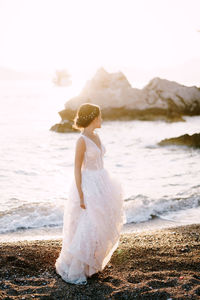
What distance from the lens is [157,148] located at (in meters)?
17.7

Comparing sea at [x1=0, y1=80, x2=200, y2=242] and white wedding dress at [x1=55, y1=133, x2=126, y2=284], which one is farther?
sea at [x1=0, y1=80, x2=200, y2=242]

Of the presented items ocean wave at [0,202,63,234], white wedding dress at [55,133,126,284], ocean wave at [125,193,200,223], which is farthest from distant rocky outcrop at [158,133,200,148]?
white wedding dress at [55,133,126,284]

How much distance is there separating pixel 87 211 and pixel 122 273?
0.99m

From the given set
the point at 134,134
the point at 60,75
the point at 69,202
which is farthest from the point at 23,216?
the point at 60,75

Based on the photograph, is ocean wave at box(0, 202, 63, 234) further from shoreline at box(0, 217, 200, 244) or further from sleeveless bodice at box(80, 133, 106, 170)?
sleeveless bodice at box(80, 133, 106, 170)

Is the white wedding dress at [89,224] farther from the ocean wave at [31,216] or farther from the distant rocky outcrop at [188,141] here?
the distant rocky outcrop at [188,141]

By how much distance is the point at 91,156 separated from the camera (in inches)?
158

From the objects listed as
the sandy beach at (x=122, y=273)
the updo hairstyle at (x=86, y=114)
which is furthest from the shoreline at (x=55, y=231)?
the updo hairstyle at (x=86, y=114)

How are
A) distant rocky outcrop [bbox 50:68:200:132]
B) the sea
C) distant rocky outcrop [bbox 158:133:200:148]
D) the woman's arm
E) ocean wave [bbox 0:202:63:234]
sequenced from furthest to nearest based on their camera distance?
distant rocky outcrop [bbox 50:68:200:132], distant rocky outcrop [bbox 158:133:200:148], the sea, ocean wave [bbox 0:202:63:234], the woman's arm

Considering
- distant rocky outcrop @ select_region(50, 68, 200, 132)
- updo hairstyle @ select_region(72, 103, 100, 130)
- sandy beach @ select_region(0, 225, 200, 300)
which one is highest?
distant rocky outcrop @ select_region(50, 68, 200, 132)

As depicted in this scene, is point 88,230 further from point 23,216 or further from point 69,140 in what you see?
point 69,140

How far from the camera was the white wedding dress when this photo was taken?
156 inches

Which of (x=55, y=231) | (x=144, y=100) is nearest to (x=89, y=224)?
(x=55, y=231)

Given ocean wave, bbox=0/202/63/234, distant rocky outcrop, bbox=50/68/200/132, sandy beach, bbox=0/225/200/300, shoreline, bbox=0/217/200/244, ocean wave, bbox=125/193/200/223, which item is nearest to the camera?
sandy beach, bbox=0/225/200/300
